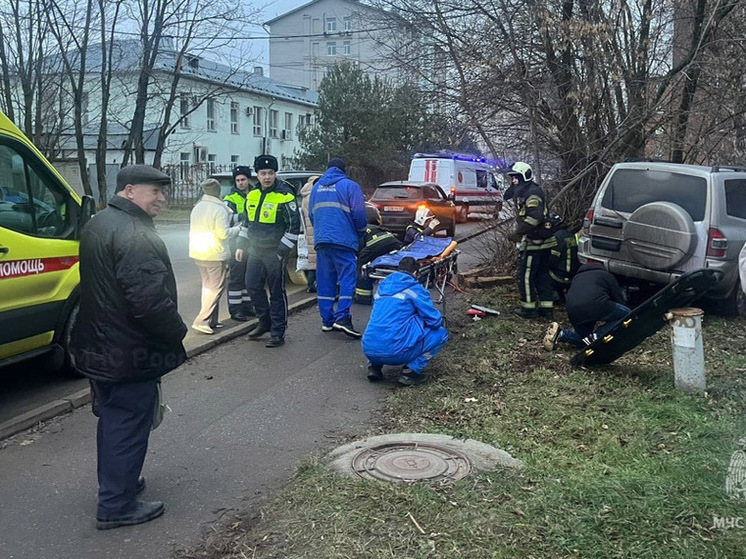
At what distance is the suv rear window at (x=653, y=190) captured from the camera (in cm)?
831

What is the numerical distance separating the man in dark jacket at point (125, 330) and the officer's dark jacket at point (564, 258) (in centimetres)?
618

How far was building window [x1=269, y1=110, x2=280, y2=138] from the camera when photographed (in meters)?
45.2

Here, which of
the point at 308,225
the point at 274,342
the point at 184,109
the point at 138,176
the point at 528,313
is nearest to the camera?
the point at 138,176

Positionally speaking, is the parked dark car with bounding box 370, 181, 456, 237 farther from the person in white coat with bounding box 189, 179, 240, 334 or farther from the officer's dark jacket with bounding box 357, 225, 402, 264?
the person in white coat with bounding box 189, 179, 240, 334

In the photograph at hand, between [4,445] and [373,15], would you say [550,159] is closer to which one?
[373,15]

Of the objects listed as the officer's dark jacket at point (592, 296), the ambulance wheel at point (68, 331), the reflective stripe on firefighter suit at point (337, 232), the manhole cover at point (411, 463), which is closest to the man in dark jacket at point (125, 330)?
the manhole cover at point (411, 463)

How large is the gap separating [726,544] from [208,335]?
5.90 meters

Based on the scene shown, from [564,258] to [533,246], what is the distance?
69cm

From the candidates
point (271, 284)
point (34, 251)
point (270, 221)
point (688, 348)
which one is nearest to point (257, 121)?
point (270, 221)

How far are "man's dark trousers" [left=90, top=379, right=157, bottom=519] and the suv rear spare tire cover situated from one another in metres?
6.26

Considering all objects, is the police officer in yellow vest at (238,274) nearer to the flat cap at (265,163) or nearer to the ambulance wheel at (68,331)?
the flat cap at (265,163)

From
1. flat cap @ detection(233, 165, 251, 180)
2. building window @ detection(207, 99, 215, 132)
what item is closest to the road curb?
flat cap @ detection(233, 165, 251, 180)

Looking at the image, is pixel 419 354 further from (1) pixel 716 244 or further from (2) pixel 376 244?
(1) pixel 716 244

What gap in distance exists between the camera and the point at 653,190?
8.67 meters
